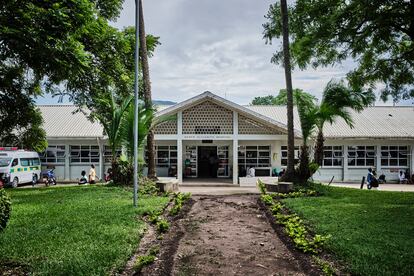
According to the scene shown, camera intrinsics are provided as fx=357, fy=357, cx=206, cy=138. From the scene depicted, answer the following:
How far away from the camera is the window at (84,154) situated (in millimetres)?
24859

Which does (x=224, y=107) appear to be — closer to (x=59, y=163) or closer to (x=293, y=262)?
(x=59, y=163)

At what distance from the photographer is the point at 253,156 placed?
78.9ft

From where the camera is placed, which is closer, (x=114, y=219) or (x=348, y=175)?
(x=114, y=219)

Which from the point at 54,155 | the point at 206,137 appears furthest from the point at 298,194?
the point at 54,155

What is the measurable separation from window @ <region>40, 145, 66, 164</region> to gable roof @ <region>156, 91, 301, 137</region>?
951 centimetres

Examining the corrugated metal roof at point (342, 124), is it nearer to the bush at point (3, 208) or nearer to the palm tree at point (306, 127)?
the palm tree at point (306, 127)

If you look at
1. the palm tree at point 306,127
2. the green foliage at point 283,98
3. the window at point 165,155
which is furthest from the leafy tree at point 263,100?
the palm tree at point 306,127

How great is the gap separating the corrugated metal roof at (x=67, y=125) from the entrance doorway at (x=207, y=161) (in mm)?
6936

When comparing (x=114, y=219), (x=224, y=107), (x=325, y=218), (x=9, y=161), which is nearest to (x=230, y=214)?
(x=325, y=218)

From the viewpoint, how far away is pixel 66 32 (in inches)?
371

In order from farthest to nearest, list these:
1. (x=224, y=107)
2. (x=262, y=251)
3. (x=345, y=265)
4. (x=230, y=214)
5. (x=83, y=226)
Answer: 1. (x=224, y=107)
2. (x=230, y=214)
3. (x=83, y=226)
4. (x=262, y=251)
5. (x=345, y=265)

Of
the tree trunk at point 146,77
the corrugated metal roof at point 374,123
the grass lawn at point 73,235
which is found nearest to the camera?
the grass lawn at point 73,235

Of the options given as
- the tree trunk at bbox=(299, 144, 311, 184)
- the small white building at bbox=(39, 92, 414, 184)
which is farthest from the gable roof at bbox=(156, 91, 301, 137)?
the tree trunk at bbox=(299, 144, 311, 184)

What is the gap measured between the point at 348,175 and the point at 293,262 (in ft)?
68.7
